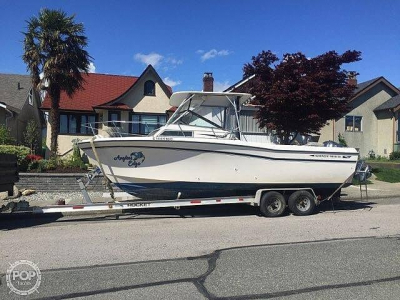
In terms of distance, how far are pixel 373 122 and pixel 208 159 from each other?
23295 mm

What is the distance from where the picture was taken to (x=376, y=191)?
14172 mm

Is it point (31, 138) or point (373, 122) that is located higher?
point (373, 122)

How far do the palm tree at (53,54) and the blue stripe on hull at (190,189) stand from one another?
1043 centimetres

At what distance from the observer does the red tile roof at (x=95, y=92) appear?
23.5 meters

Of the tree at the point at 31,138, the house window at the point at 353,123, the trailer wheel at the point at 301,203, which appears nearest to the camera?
the trailer wheel at the point at 301,203

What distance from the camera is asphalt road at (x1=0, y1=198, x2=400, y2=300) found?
4.62m

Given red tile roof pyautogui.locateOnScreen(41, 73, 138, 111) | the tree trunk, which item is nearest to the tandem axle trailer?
the tree trunk

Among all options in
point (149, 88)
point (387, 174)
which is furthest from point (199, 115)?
point (149, 88)

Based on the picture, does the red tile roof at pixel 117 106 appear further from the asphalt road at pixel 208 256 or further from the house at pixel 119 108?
the asphalt road at pixel 208 256

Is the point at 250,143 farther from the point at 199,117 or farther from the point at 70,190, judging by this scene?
the point at 70,190

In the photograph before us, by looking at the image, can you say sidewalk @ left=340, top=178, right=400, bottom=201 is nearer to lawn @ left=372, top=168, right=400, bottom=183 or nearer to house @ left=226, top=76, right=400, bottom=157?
lawn @ left=372, top=168, right=400, bottom=183

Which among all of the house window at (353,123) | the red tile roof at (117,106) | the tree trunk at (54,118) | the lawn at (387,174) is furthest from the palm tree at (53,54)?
the house window at (353,123)

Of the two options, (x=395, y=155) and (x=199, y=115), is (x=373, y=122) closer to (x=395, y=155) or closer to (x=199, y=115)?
(x=395, y=155)

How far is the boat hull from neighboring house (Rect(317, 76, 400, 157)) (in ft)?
61.5
